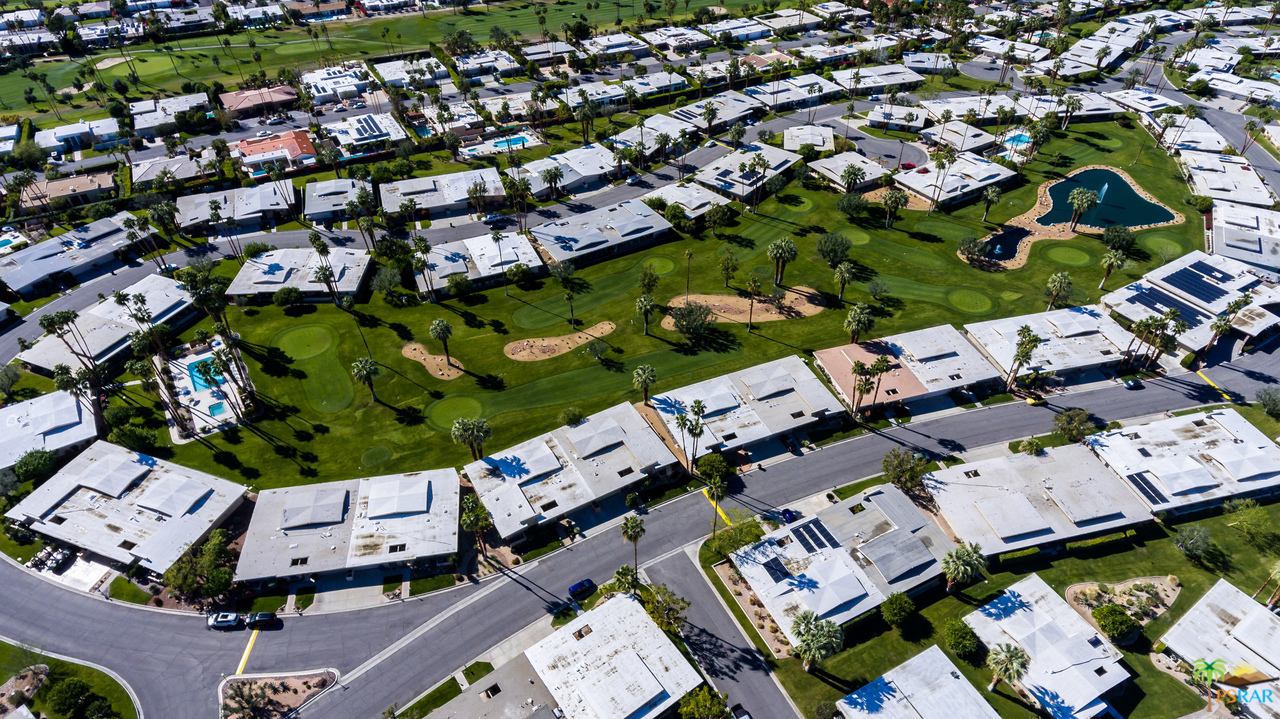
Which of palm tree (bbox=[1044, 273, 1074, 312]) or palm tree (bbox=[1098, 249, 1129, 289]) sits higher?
palm tree (bbox=[1098, 249, 1129, 289])

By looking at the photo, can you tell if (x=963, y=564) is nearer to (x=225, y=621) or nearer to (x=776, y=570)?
(x=776, y=570)

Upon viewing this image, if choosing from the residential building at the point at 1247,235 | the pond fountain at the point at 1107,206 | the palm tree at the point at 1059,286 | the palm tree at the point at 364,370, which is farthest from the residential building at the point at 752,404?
the residential building at the point at 1247,235

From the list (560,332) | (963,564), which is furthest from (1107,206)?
(560,332)

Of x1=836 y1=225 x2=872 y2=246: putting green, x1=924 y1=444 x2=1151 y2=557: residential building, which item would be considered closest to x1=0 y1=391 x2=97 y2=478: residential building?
x1=924 y1=444 x2=1151 y2=557: residential building

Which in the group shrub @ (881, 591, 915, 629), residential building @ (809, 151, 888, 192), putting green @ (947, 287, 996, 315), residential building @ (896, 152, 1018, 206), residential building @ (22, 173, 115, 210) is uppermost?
residential building @ (22, 173, 115, 210)

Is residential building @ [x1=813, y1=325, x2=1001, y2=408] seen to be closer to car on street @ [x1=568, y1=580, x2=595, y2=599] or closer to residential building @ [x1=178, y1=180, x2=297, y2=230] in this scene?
car on street @ [x1=568, y1=580, x2=595, y2=599]

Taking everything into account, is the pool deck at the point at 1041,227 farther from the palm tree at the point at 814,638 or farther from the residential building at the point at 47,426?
the residential building at the point at 47,426

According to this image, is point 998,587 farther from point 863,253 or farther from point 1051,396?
point 863,253

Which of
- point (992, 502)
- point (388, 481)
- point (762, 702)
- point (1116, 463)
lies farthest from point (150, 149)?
point (1116, 463)

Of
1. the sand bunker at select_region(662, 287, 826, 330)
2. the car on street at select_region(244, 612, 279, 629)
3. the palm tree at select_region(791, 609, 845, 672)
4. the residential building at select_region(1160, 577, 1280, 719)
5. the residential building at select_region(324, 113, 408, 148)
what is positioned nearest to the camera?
the palm tree at select_region(791, 609, 845, 672)
